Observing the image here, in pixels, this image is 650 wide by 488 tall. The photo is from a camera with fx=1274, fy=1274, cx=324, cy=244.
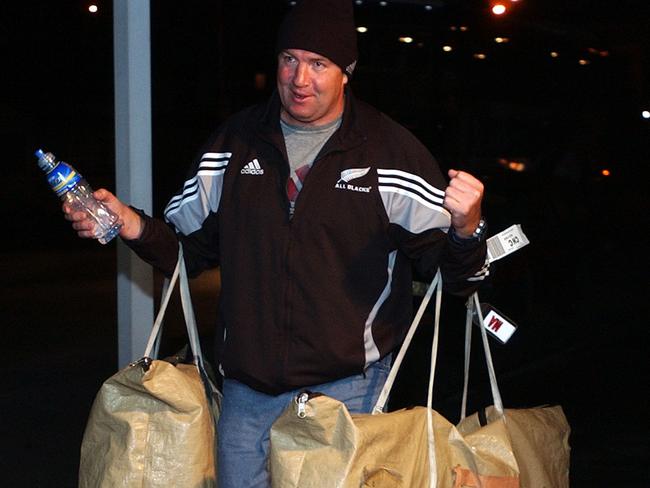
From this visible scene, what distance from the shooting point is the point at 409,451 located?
299cm

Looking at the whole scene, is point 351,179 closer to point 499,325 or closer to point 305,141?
point 305,141

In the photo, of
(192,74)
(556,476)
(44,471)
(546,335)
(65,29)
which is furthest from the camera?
(65,29)

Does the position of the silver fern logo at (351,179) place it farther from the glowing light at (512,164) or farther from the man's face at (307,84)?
the glowing light at (512,164)

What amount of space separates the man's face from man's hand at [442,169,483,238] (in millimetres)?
402

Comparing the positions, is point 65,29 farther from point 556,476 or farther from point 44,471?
point 556,476

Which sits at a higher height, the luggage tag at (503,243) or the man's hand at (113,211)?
the man's hand at (113,211)

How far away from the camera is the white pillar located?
4.35 metres

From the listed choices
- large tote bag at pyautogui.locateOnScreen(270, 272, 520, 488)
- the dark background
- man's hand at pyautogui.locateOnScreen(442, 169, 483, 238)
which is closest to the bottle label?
large tote bag at pyautogui.locateOnScreen(270, 272, 520, 488)

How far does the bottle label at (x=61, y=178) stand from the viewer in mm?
3221

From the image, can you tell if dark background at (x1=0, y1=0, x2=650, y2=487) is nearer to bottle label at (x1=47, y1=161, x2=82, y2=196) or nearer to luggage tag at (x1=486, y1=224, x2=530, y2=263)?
luggage tag at (x1=486, y1=224, x2=530, y2=263)

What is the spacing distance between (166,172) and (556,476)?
44.3ft

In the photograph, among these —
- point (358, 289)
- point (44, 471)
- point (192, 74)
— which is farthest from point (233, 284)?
point (192, 74)

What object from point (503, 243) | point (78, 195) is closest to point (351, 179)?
point (503, 243)

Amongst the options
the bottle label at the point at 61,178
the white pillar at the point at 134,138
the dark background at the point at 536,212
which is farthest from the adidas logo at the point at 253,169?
the dark background at the point at 536,212
